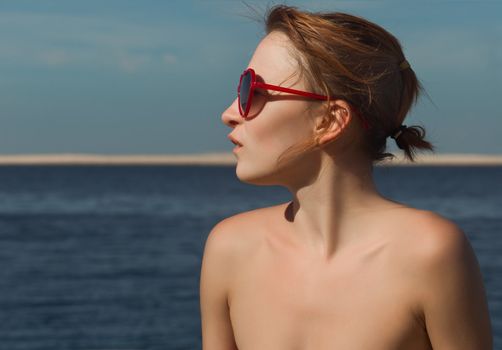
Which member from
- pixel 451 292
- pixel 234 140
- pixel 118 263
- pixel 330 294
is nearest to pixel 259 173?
pixel 234 140

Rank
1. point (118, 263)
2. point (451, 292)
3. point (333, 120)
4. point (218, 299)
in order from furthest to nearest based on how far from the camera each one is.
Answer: point (118, 263), point (218, 299), point (333, 120), point (451, 292)

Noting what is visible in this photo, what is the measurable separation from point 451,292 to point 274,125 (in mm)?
665

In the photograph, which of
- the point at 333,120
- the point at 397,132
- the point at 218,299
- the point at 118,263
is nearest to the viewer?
the point at 333,120

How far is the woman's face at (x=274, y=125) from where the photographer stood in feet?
9.73

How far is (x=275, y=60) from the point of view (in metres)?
3.00

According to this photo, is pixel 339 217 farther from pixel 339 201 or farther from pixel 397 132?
pixel 397 132

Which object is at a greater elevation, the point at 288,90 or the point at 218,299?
the point at 288,90

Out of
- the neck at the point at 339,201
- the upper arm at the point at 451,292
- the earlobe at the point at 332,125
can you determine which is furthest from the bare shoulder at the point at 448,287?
the earlobe at the point at 332,125

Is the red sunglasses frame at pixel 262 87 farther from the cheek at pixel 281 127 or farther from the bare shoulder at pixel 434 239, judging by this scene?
the bare shoulder at pixel 434 239

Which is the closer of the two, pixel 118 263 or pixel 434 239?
pixel 434 239

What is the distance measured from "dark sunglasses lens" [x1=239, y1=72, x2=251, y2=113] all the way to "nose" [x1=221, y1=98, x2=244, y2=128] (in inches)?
1.4

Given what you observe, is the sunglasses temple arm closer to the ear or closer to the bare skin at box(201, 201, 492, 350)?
the ear

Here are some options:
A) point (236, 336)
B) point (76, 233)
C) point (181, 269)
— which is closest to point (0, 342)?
point (181, 269)

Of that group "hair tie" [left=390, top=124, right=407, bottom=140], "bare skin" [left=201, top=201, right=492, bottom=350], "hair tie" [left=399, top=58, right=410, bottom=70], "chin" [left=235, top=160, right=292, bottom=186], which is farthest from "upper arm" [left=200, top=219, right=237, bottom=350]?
"hair tie" [left=399, top=58, right=410, bottom=70]
